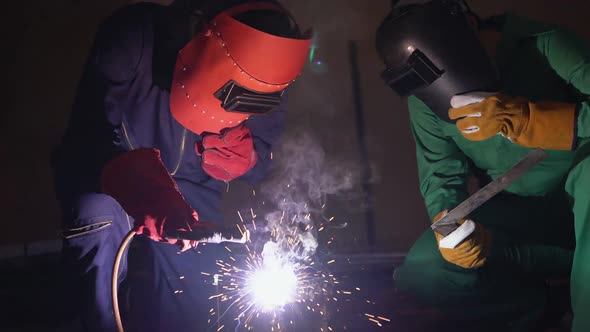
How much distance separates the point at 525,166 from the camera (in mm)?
1696

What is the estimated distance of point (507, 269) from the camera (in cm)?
217

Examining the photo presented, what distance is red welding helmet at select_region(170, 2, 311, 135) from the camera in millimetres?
1622

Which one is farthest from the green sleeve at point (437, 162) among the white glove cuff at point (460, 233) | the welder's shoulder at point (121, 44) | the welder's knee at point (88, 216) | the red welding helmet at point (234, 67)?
the welder's knee at point (88, 216)

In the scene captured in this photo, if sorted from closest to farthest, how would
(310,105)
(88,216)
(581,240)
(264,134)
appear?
(581,240), (88,216), (264,134), (310,105)

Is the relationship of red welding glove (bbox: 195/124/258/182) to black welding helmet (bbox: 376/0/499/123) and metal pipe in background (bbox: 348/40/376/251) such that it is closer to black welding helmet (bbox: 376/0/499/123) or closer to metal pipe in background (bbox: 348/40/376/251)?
black welding helmet (bbox: 376/0/499/123)

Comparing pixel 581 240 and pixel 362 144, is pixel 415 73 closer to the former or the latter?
pixel 581 240

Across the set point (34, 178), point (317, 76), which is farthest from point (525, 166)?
point (34, 178)

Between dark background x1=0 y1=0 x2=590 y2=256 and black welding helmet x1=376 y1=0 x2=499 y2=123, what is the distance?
5.15ft

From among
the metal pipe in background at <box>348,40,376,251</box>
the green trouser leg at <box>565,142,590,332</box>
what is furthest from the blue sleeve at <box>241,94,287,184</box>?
the green trouser leg at <box>565,142,590,332</box>

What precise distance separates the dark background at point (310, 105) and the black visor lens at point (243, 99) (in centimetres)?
157

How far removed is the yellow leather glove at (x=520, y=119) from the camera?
161 centimetres

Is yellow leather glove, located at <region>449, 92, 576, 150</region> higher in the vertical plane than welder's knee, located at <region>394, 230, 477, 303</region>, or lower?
higher

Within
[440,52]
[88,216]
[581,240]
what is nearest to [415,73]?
[440,52]

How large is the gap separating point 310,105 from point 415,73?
1.67 metres
